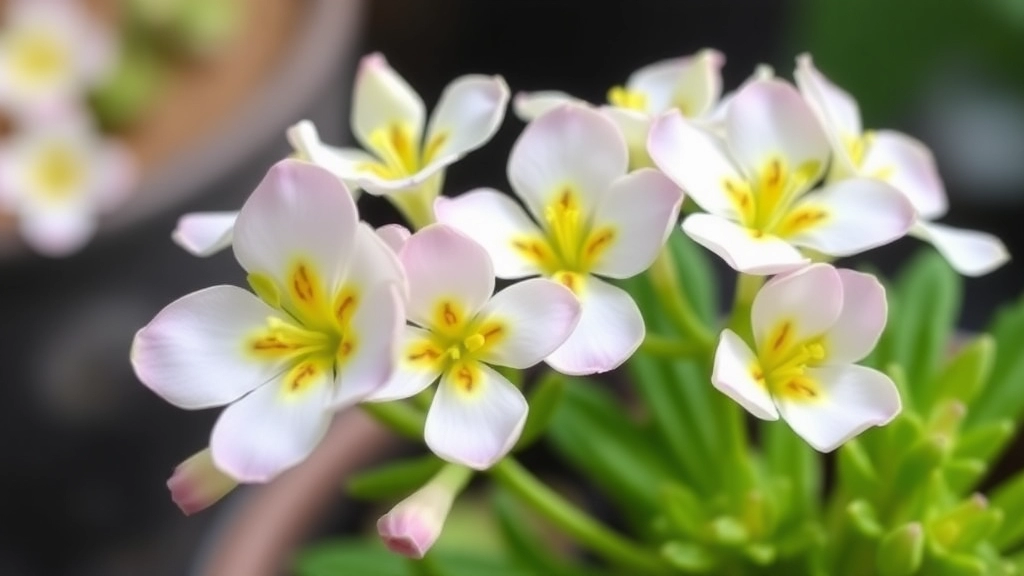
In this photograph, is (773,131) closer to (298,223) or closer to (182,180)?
(298,223)

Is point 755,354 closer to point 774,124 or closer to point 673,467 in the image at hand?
point 774,124

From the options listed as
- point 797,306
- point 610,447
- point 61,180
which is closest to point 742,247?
point 797,306

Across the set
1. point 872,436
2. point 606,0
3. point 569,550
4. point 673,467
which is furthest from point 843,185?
point 606,0

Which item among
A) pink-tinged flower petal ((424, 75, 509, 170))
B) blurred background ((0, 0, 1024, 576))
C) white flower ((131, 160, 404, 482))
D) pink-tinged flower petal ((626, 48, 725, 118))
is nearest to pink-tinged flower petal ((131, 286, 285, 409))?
white flower ((131, 160, 404, 482))

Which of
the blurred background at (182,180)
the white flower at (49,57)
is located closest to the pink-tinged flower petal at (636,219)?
the blurred background at (182,180)

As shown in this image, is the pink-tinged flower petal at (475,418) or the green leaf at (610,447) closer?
the pink-tinged flower petal at (475,418)

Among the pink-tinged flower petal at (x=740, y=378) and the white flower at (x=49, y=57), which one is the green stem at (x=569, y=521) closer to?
the pink-tinged flower petal at (x=740, y=378)
